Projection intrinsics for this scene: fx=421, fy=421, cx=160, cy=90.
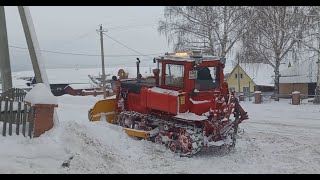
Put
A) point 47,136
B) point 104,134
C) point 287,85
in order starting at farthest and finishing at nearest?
1. point 287,85
2. point 104,134
3. point 47,136

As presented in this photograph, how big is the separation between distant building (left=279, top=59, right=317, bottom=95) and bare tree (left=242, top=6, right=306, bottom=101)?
21.2ft

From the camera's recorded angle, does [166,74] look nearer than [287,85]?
Yes

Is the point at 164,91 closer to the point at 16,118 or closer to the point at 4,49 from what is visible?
the point at 16,118

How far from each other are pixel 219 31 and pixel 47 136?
24.1 m

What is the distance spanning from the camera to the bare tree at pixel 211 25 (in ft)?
101

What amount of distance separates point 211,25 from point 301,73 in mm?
13515

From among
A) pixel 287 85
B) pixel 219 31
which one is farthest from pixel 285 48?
pixel 287 85

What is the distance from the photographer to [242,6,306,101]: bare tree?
29094 mm

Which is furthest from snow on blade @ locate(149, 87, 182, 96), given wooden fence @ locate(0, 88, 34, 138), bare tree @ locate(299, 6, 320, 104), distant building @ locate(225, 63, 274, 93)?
distant building @ locate(225, 63, 274, 93)

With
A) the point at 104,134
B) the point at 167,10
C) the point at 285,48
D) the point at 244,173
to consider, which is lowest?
the point at 244,173

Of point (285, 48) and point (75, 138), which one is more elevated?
point (285, 48)

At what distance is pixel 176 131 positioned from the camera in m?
11.1

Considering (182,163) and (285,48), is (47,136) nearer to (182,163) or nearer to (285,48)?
(182,163)

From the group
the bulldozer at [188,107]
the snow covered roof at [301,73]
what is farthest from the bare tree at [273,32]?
the bulldozer at [188,107]
